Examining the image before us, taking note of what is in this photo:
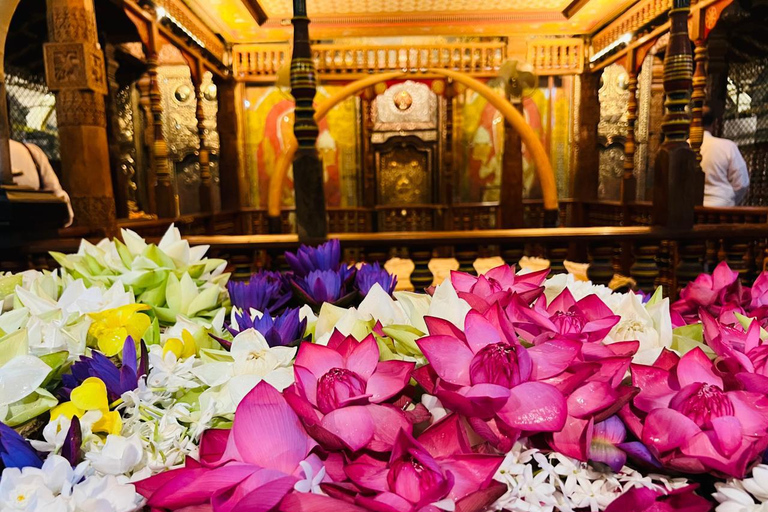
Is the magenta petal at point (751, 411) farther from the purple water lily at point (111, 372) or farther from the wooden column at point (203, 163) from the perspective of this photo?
the wooden column at point (203, 163)

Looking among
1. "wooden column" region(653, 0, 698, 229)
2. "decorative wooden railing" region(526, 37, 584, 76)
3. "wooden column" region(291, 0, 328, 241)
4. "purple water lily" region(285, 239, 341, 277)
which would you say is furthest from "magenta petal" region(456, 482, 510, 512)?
"decorative wooden railing" region(526, 37, 584, 76)

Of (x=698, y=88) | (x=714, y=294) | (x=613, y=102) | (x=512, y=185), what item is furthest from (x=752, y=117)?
(x=714, y=294)

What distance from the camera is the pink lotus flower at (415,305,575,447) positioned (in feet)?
1.50

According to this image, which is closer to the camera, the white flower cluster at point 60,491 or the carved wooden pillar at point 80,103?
the white flower cluster at point 60,491

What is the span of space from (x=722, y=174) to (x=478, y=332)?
6.21 meters

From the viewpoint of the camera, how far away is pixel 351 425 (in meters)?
0.45

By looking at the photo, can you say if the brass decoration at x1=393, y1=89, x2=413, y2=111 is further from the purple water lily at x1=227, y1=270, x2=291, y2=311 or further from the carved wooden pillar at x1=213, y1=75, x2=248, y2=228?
the purple water lily at x1=227, y1=270, x2=291, y2=311

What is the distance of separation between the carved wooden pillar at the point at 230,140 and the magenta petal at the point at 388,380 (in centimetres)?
951

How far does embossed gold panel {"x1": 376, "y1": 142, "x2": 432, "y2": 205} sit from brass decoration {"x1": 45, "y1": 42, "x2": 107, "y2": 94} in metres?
6.30

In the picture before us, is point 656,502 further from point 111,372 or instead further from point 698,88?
point 698,88

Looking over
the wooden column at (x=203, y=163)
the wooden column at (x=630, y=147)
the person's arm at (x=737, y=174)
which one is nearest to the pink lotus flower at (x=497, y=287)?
the person's arm at (x=737, y=174)

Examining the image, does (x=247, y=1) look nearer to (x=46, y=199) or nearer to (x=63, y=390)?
(x=46, y=199)

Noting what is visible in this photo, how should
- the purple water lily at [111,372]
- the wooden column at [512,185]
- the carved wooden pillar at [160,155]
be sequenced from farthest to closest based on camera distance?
the carved wooden pillar at [160,155] → the wooden column at [512,185] → the purple water lily at [111,372]

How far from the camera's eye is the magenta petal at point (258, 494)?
0.38 m
